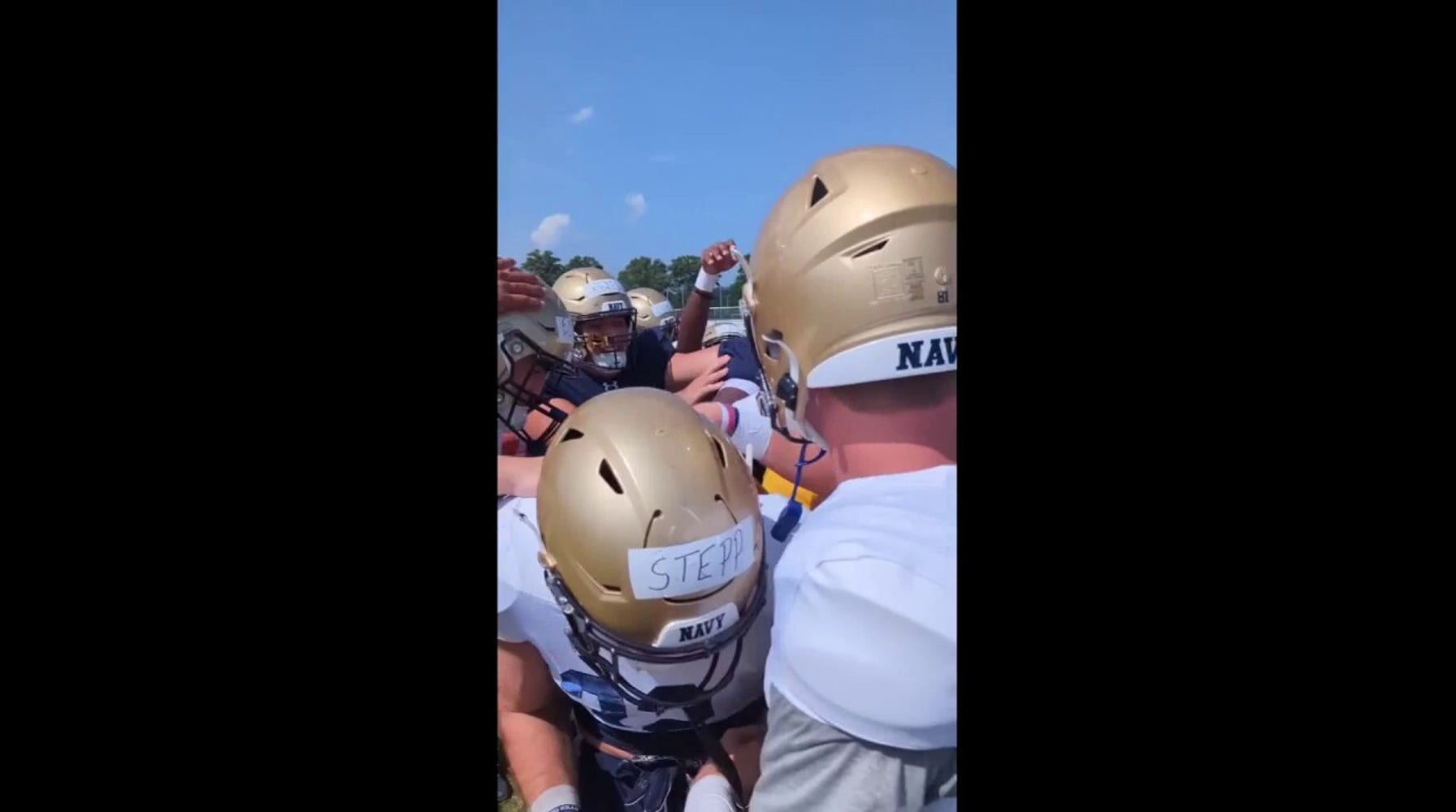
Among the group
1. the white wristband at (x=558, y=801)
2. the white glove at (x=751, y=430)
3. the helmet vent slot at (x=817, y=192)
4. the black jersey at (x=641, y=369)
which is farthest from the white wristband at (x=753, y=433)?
the white wristband at (x=558, y=801)

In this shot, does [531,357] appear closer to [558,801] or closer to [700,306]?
[700,306]

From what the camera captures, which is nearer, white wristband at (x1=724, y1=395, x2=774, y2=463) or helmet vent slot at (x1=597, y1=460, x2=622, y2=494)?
helmet vent slot at (x1=597, y1=460, x2=622, y2=494)

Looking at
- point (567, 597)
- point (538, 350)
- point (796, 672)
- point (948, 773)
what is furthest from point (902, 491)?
point (538, 350)

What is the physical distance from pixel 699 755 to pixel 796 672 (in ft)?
1.31

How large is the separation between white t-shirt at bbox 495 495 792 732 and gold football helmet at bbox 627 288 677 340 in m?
0.53

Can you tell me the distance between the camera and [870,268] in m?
1.16

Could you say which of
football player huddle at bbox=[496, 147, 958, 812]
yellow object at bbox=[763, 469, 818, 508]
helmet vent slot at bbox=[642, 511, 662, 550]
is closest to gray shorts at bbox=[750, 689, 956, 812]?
football player huddle at bbox=[496, 147, 958, 812]

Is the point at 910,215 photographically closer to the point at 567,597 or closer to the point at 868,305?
the point at 868,305

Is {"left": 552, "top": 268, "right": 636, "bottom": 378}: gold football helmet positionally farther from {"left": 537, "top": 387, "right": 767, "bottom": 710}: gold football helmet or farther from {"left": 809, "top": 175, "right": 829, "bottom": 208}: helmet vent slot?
{"left": 809, "top": 175, "right": 829, "bottom": 208}: helmet vent slot

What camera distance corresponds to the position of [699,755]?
1.45m

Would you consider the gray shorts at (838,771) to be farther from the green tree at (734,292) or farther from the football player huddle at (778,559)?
the green tree at (734,292)

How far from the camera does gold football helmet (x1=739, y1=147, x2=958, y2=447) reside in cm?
116

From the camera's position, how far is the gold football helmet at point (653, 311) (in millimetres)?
1742

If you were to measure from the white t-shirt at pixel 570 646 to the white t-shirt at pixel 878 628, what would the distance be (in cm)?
17
